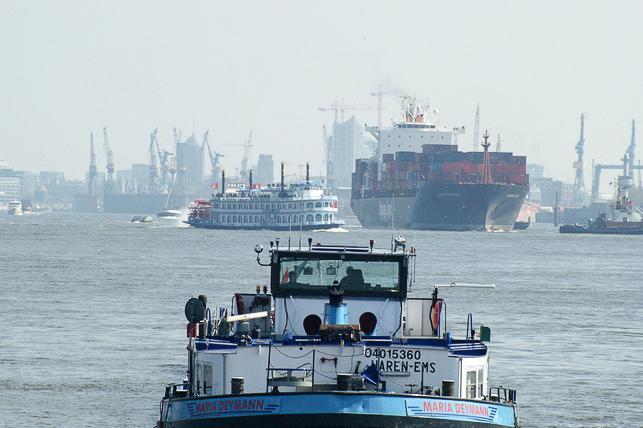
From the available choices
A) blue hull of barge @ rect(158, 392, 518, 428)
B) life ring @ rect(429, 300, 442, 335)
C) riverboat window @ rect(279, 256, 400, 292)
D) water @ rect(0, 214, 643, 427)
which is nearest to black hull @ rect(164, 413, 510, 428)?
blue hull of barge @ rect(158, 392, 518, 428)

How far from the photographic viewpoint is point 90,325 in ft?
193

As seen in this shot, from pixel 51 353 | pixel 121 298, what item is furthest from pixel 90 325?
pixel 121 298

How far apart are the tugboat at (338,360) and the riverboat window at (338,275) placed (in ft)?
0.06

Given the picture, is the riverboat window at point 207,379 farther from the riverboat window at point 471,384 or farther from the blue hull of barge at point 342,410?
the riverboat window at point 471,384

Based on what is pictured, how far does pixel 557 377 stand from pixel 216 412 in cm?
2351

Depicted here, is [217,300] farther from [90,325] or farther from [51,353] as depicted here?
[51,353]

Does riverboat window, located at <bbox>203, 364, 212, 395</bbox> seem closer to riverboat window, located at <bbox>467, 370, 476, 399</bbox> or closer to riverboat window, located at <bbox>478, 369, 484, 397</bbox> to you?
riverboat window, located at <bbox>467, 370, 476, 399</bbox>

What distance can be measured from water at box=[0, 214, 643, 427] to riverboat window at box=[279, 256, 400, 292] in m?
4.62

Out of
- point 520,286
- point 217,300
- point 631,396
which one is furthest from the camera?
point 520,286

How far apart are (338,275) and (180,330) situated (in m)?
30.8

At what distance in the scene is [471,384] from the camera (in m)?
25.4

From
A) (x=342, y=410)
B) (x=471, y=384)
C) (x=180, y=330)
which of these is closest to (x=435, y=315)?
(x=471, y=384)

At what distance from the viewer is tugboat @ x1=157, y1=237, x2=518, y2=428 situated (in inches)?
895

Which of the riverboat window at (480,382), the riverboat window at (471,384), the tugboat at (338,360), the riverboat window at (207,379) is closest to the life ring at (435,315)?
the tugboat at (338,360)
